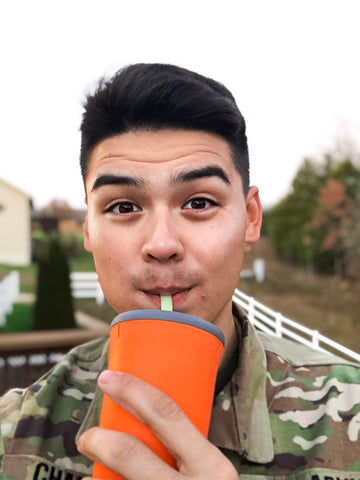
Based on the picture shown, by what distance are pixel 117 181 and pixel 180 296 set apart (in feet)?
0.66

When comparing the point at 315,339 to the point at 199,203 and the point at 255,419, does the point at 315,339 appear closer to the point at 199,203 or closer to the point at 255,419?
the point at 255,419

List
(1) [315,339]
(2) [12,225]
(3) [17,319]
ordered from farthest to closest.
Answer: (3) [17,319]
(2) [12,225]
(1) [315,339]

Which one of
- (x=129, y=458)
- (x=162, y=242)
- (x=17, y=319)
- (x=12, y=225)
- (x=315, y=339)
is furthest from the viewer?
(x=17, y=319)

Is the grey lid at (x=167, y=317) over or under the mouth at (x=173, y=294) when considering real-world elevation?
over

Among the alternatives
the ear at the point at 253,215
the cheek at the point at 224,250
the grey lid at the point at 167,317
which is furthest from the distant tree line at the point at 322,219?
the grey lid at the point at 167,317

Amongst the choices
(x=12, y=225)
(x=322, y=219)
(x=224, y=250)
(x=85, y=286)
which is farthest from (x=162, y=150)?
Answer: (x=85, y=286)

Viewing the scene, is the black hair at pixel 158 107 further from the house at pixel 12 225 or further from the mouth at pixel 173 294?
the house at pixel 12 225

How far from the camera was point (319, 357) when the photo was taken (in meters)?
0.95

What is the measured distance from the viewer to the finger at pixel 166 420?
52 centimetres

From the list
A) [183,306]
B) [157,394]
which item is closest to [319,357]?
[183,306]

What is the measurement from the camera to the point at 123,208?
72 centimetres

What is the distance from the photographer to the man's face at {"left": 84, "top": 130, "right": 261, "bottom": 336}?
68 centimetres

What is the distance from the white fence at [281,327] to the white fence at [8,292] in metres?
3.90

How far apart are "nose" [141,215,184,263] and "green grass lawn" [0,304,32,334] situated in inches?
198
